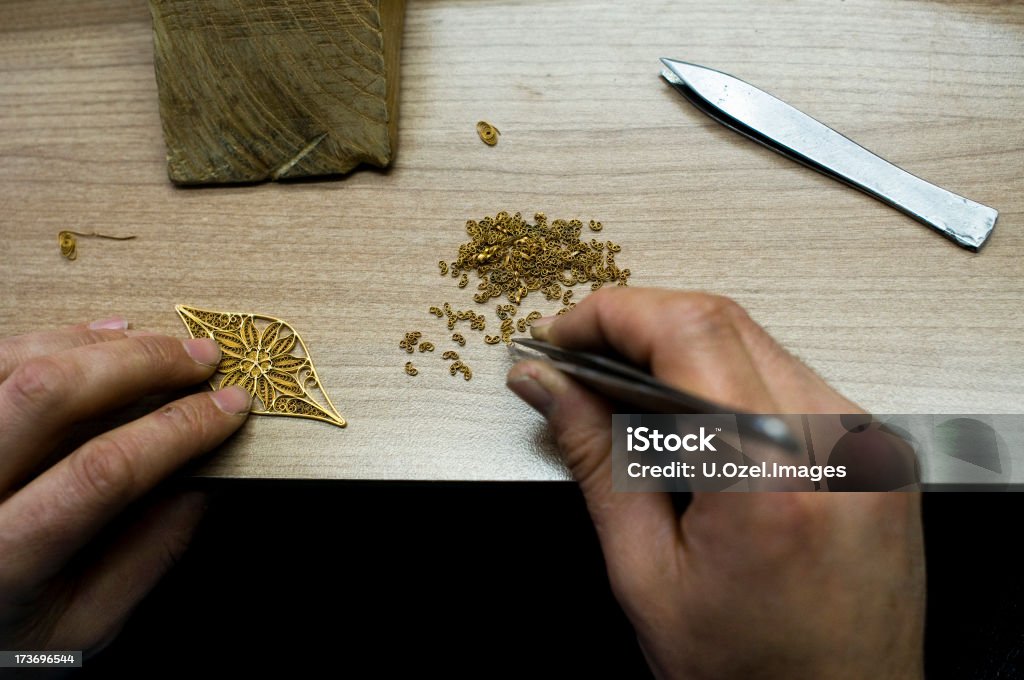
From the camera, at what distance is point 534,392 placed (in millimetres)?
798

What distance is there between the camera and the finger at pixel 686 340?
2.19 ft

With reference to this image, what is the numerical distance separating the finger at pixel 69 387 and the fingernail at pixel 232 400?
62 millimetres

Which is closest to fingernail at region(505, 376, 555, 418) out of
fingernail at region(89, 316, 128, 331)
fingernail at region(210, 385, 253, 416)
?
fingernail at region(210, 385, 253, 416)

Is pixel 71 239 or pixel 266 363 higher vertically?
pixel 71 239

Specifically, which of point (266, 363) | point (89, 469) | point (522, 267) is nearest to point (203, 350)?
point (266, 363)

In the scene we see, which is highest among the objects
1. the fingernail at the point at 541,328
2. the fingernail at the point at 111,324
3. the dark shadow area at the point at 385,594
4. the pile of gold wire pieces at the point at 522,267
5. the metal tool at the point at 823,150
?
the metal tool at the point at 823,150

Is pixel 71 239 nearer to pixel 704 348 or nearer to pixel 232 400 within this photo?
pixel 232 400

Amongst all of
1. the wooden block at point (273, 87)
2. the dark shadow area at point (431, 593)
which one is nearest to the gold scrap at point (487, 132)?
the wooden block at point (273, 87)

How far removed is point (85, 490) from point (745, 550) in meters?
0.74

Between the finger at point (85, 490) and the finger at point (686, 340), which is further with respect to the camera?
the finger at point (85, 490)

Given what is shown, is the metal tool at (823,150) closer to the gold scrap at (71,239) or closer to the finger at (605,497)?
the finger at (605,497)

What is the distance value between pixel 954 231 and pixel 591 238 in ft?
1.69

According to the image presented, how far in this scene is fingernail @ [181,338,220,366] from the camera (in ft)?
3.04

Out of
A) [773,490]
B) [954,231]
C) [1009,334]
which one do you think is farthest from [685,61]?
[773,490]
